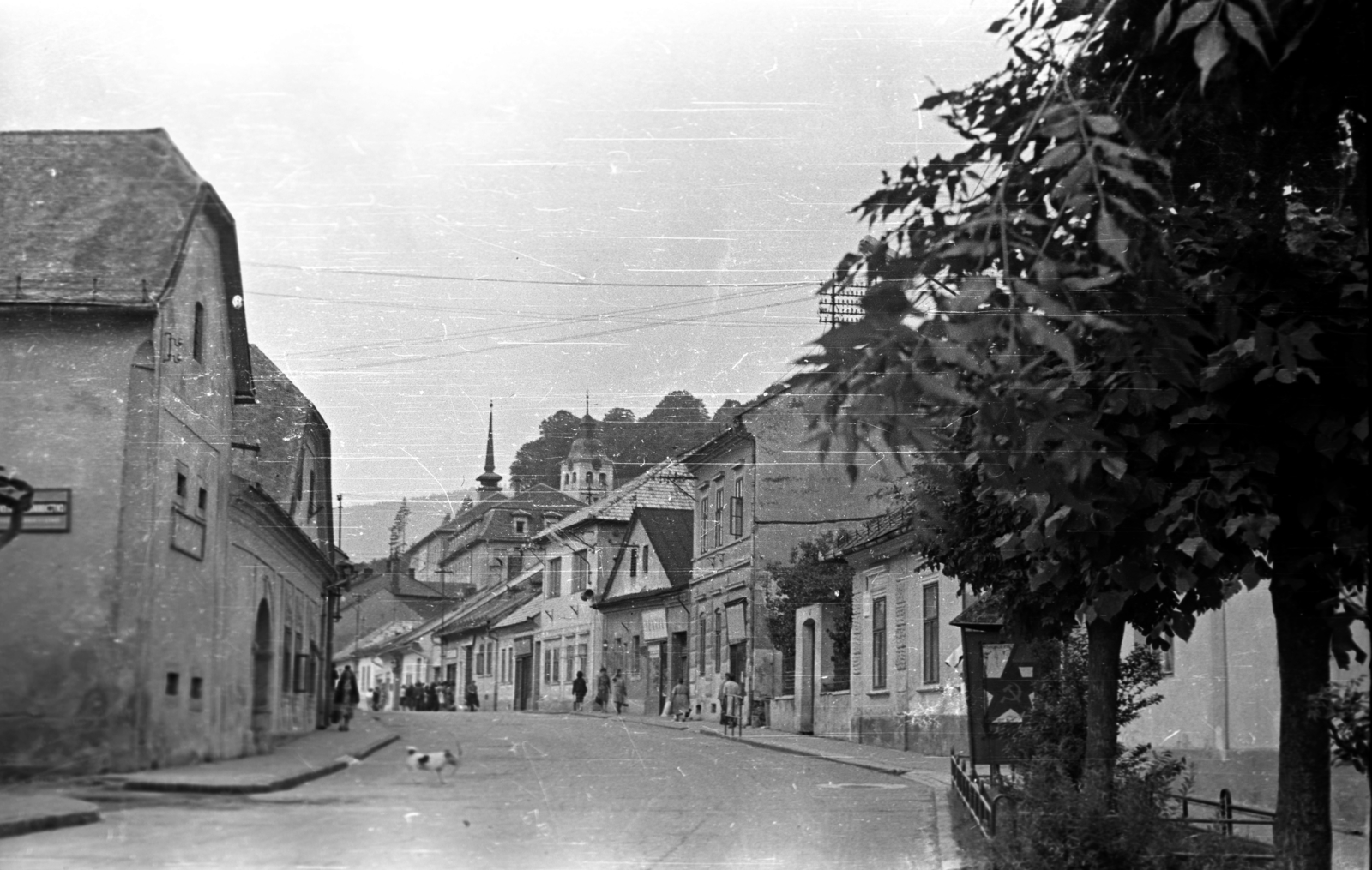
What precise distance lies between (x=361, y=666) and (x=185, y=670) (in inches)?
23.1

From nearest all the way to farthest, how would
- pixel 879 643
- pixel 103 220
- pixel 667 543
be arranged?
pixel 103 220, pixel 667 543, pixel 879 643

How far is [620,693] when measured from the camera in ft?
15.8

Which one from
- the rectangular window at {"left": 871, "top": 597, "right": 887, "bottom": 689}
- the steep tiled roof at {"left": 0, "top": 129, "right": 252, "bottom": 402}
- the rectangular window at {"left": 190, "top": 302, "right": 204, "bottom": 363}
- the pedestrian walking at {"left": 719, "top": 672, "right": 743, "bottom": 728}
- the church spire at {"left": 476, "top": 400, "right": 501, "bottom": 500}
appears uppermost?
the steep tiled roof at {"left": 0, "top": 129, "right": 252, "bottom": 402}

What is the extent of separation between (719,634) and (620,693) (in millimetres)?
467

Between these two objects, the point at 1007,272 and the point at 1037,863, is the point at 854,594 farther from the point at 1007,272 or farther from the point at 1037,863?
the point at 1007,272

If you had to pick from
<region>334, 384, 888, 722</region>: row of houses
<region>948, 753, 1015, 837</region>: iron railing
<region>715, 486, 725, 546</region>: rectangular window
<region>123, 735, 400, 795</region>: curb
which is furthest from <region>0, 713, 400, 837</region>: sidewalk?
<region>948, 753, 1015, 837</region>: iron railing

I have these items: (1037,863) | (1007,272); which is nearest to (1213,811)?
(1037,863)

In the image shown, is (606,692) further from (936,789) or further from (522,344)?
(936,789)

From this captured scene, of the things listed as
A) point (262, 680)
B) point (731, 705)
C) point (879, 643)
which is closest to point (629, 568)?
point (731, 705)

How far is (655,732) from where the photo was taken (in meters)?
4.69

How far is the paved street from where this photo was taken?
4.21m

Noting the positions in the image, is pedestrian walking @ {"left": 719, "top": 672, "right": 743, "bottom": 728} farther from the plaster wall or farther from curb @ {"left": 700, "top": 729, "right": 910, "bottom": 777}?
the plaster wall

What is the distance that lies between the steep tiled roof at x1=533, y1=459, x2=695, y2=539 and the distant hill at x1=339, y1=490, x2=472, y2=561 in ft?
1.14

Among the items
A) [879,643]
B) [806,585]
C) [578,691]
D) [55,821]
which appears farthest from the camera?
[879,643]
